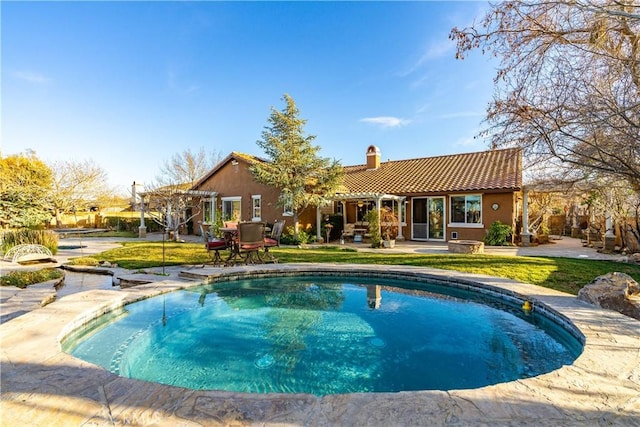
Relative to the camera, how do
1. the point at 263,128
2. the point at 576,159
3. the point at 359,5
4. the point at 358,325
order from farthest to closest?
1. the point at 263,128
2. the point at 359,5
3. the point at 576,159
4. the point at 358,325

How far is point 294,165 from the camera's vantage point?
62.2 feet

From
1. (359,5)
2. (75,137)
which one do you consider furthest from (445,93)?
(75,137)

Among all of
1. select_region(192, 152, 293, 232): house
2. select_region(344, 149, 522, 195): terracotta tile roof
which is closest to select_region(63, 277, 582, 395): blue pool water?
select_region(344, 149, 522, 195): terracotta tile roof

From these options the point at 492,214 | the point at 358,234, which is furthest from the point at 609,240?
the point at 358,234

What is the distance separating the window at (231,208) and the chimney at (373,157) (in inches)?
399

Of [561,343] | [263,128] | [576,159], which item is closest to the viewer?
[561,343]

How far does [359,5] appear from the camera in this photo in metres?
12.8

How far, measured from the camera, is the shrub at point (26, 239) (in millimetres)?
12195

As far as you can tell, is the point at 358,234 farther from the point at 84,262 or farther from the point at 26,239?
the point at 26,239

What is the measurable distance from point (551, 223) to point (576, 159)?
63.1 feet

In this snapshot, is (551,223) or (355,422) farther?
(551,223)

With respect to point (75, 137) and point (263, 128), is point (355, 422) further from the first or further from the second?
point (75, 137)

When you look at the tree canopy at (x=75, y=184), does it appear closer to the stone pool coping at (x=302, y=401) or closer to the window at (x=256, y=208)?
the window at (x=256, y=208)

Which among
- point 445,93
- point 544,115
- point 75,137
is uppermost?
point 445,93
